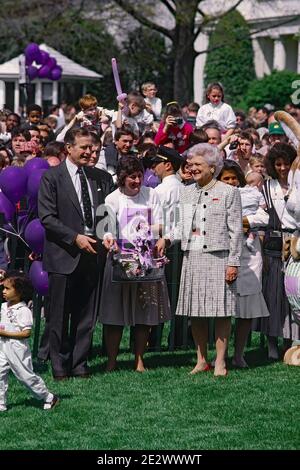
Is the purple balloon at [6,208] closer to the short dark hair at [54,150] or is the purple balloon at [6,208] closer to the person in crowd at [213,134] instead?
the short dark hair at [54,150]

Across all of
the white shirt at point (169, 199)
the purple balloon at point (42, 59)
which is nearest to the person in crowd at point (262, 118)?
the purple balloon at point (42, 59)

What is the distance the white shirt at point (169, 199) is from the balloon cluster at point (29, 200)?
1085 mm

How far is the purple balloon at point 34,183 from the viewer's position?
11164 mm

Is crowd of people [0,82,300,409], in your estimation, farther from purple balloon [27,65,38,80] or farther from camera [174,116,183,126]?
purple balloon [27,65,38,80]

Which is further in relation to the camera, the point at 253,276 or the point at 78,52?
the point at 78,52

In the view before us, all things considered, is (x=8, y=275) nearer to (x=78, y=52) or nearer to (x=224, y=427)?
(x=224, y=427)

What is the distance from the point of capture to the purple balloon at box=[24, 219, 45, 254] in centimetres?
1098

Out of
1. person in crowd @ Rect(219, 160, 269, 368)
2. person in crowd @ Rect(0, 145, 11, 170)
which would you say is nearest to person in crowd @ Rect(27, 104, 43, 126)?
person in crowd @ Rect(0, 145, 11, 170)

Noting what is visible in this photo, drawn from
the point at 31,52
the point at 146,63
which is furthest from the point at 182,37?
the point at 31,52

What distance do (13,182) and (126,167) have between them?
1283 mm

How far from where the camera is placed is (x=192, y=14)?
34.7 metres
